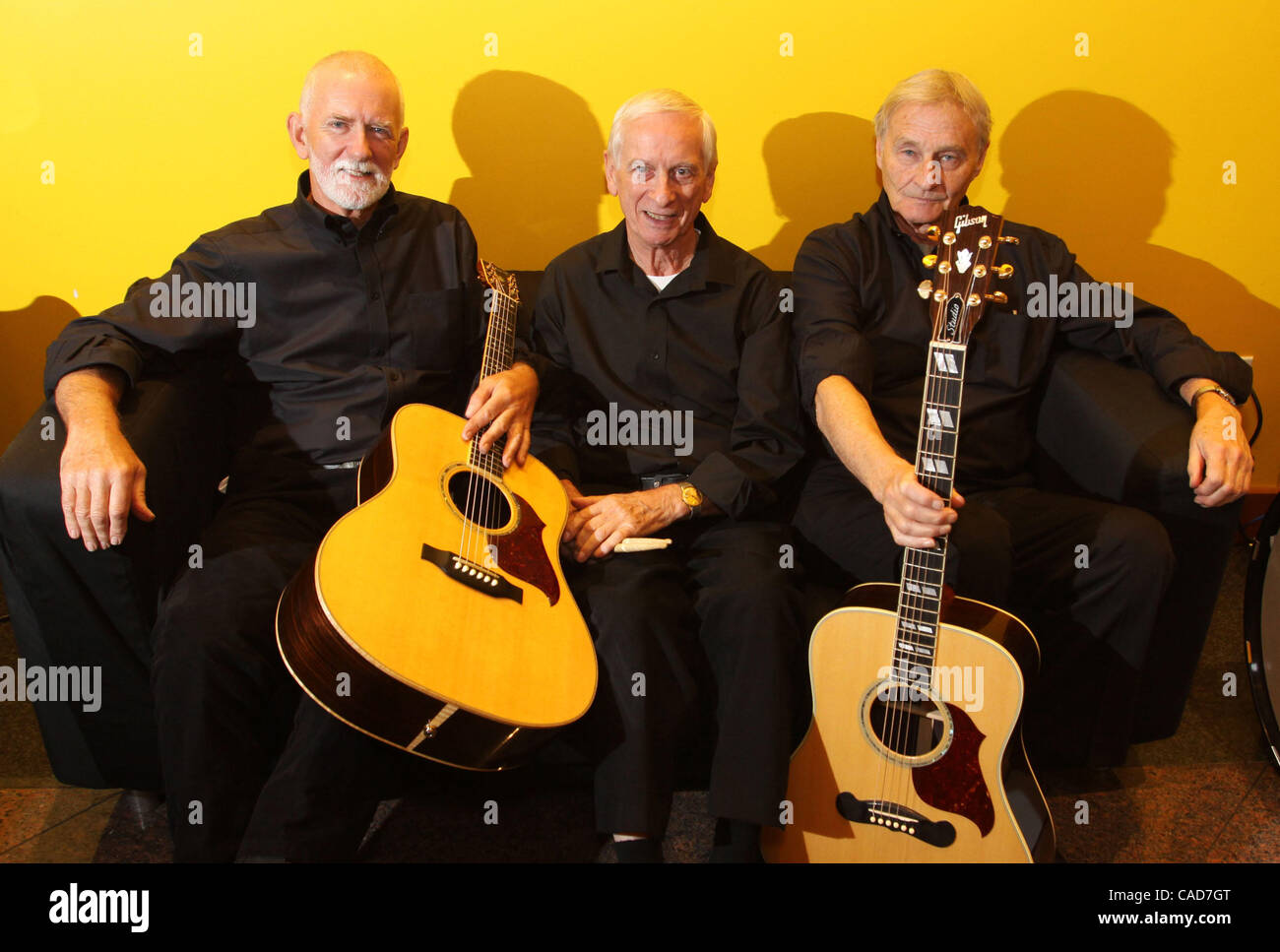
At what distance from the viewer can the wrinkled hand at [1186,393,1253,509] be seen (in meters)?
1.84

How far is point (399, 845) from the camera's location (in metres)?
1.85

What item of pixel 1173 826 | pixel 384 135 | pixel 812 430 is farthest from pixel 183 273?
pixel 1173 826

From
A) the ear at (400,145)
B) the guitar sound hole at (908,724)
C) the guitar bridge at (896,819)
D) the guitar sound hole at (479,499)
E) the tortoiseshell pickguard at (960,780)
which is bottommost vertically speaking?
the guitar bridge at (896,819)

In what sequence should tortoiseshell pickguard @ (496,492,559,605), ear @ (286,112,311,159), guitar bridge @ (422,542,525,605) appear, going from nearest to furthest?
1. guitar bridge @ (422,542,525,605)
2. tortoiseshell pickguard @ (496,492,559,605)
3. ear @ (286,112,311,159)

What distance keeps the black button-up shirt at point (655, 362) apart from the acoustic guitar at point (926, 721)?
19.1 inches

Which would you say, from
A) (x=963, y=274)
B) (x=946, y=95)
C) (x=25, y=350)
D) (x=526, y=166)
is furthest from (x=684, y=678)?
(x=25, y=350)

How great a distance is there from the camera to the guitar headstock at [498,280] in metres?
2.12

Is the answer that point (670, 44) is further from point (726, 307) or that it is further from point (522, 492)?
point (522, 492)

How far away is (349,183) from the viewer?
208cm

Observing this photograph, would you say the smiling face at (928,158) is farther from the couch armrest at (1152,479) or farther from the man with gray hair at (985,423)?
the couch armrest at (1152,479)

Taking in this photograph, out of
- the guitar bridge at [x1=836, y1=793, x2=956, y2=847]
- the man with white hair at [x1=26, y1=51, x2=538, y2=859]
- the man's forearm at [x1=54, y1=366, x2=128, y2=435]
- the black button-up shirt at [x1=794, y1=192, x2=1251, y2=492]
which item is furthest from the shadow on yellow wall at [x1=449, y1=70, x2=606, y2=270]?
the guitar bridge at [x1=836, y1=793, x2=956, y2=847]

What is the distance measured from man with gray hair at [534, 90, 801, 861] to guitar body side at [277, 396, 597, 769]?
0.64 ft

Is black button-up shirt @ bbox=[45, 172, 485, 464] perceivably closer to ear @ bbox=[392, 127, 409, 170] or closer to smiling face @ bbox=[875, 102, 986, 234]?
ear @ bbox=[392, 127, 409, 170]

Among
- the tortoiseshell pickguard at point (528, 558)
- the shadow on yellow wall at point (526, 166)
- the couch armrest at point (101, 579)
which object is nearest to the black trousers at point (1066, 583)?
the tortoiseshell pickguard at point (528, 558)
